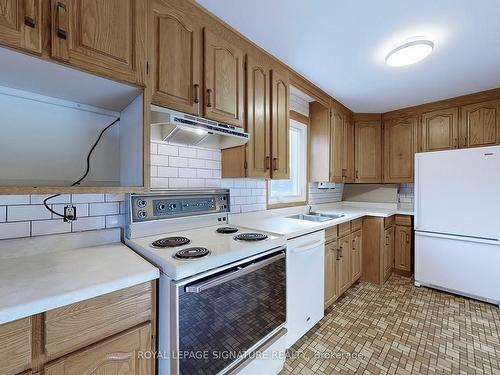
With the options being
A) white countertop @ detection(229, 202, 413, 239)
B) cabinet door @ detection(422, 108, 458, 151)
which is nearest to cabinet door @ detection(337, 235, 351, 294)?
white countertop @ detection(229, 202, 413, 239)

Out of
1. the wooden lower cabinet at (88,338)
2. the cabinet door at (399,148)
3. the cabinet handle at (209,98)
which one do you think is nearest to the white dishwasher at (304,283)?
the wooden lower cabinet at (88,338)

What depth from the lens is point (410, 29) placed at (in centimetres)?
154

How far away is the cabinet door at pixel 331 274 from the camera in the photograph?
6.82 ft

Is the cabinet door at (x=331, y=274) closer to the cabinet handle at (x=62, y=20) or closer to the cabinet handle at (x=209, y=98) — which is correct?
the cabinet handle at (x=209, y=98)

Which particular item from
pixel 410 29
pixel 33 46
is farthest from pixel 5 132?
pixel 410 29

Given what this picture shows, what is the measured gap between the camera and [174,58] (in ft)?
4.08

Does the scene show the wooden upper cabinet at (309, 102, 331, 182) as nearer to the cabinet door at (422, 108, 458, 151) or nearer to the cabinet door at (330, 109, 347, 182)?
the cabinet door at (330, 109, 347, 182)

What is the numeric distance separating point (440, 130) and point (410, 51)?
5.86ft

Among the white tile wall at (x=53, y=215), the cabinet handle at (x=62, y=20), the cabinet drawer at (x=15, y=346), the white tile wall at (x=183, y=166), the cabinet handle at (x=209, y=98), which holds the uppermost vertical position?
the cabinet handle at (x=62, y=20)

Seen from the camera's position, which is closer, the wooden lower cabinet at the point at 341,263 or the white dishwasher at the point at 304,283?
the white dishwasher at the point at 304,283

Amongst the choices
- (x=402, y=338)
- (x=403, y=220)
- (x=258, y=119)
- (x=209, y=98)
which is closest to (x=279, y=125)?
(x=258, y=119)

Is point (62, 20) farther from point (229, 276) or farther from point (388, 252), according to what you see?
point (388, 252)

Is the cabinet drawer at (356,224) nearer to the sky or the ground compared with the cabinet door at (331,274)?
nearer to the sky

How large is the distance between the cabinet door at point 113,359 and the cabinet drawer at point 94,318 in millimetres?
26
